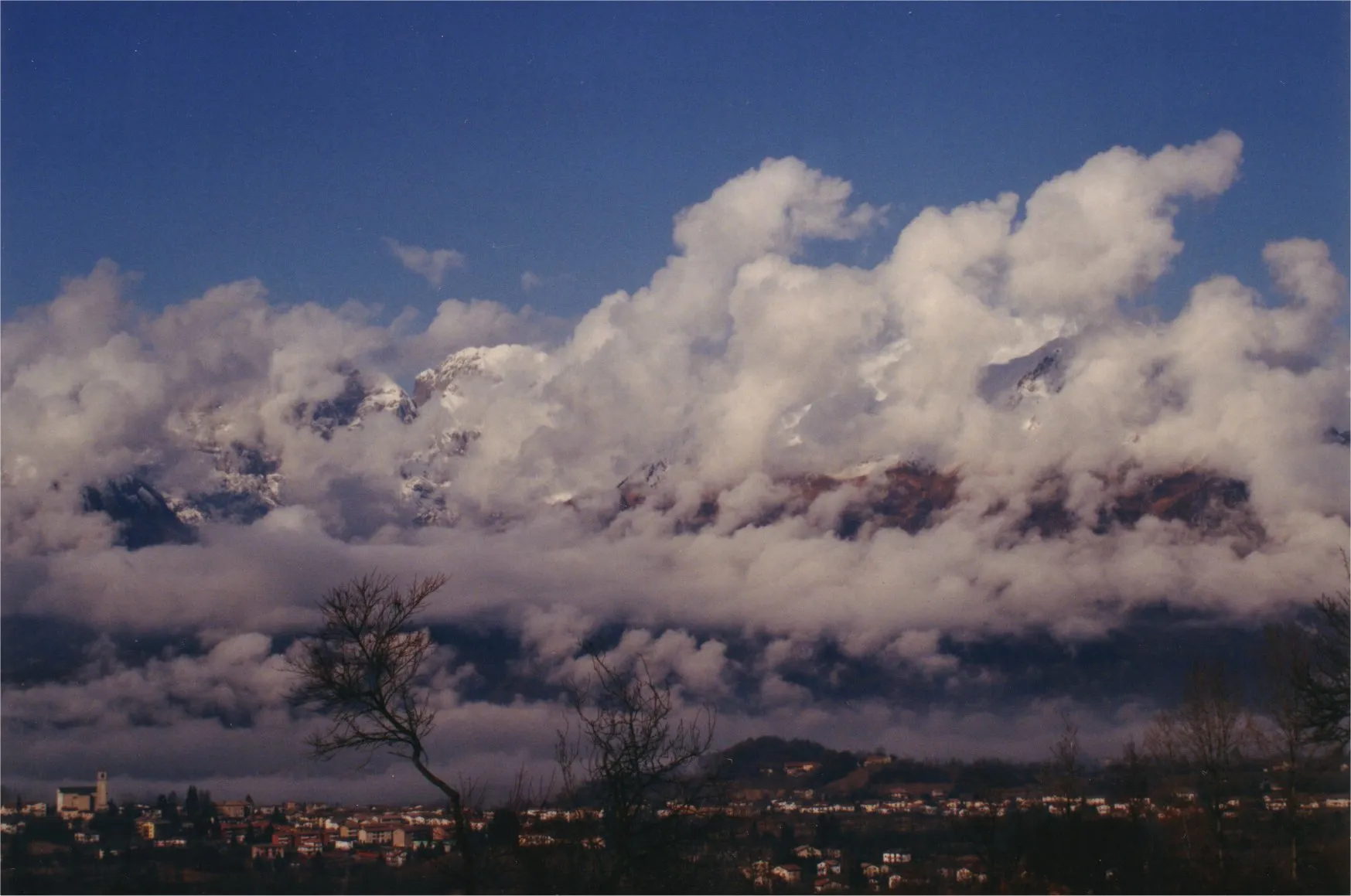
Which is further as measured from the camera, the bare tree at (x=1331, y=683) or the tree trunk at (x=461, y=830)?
the bare tree at (x=1331, y=683)

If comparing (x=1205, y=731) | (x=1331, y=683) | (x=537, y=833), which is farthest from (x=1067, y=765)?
(x=537, y=833)

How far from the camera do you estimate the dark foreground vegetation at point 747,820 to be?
1788cm

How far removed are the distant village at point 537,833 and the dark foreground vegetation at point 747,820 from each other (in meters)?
0.07

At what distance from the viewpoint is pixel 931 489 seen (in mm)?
148125

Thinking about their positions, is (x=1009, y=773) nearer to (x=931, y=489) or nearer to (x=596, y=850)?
(x=596, y=850)

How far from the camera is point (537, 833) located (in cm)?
1808

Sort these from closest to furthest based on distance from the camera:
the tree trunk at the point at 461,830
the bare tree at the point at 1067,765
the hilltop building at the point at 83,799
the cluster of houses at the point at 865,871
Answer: the tree trunk at the point at 461,830 → the cluster of houses at the point at 865,871 → the hilltop building at the point at 83,799 → the bare tree at the point at 1067,765

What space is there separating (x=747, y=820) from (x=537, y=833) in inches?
222

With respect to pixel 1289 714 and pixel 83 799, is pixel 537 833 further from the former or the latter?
pixel 1289 714

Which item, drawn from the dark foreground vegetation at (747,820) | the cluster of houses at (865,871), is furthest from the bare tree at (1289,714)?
the cluster of houses at (865,871)

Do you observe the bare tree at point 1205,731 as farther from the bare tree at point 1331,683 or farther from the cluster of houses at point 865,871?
the cluster of houses at point 865,871

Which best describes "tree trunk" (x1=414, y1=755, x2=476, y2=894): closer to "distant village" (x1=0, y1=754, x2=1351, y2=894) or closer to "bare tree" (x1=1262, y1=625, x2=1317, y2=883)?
"distant village" (x1=0, y1=754, x2=1351, y2=894)

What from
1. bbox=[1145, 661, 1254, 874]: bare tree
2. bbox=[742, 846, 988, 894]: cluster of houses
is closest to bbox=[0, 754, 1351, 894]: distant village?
bbox=[742, 846, 988, 894]: cluster of houses

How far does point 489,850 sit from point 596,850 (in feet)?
5.13
